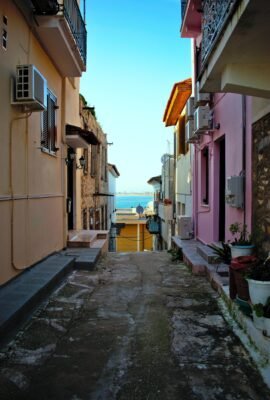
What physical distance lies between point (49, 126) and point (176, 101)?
6472 millimetres

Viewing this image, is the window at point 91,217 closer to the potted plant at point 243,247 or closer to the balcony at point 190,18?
the balcony at point 190,18

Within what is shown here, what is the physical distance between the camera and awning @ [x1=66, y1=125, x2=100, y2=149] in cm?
973

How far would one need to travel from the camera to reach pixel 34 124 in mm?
6898

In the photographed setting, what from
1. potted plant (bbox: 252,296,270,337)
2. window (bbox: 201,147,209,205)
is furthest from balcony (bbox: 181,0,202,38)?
potted plant (bbox: 252,296,270,337)

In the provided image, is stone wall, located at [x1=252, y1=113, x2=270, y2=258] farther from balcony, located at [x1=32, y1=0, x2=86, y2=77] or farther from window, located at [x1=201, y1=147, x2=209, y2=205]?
window, located at [x1=201, y1=147, x2=209, y2=205]

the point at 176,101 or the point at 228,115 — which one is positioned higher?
the point at 176,101

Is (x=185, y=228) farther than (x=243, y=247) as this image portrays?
Yes

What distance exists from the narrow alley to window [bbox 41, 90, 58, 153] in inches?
122

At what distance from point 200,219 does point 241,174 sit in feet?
14.5

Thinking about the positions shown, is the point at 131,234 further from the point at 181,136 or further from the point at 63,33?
the point at 63,33

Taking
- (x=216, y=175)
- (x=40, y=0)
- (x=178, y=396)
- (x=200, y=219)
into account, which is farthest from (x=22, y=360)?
(x=200, y=219)

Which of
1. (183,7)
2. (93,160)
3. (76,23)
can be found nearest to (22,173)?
(76,23)

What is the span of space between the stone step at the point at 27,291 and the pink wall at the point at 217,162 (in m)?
3.24

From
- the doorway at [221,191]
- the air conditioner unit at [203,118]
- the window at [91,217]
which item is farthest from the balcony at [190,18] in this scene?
the window at [91,217]
